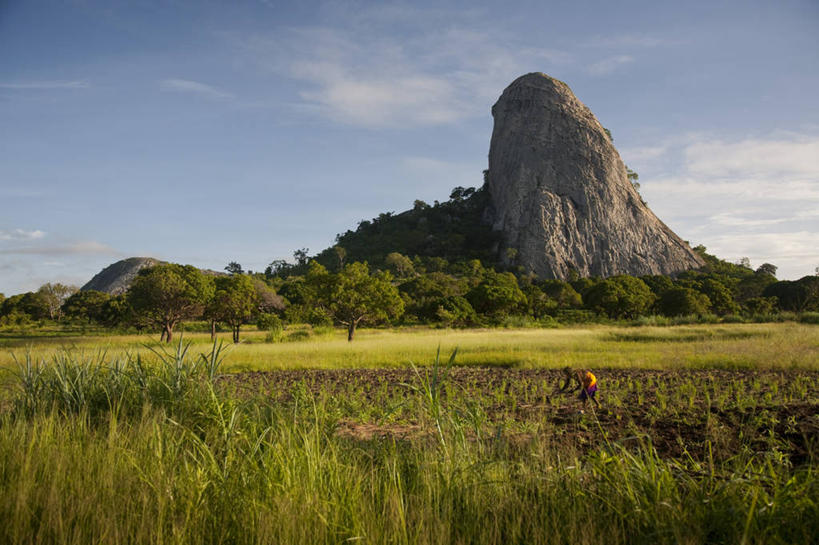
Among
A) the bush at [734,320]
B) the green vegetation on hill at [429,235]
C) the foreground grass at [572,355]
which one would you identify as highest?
the green vegetation on hill at [429,235]

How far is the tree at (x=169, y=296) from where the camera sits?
30.5 meters

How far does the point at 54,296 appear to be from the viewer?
58.6 meters

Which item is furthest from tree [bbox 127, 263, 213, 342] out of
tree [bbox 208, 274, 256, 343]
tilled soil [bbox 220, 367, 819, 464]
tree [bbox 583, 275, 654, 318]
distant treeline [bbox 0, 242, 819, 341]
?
tree [bbox 583, 275, 654, 318]

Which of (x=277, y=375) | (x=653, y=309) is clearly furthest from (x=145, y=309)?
(x=653, y=309)

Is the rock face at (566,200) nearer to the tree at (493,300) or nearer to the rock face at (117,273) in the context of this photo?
the tree at (493,300)

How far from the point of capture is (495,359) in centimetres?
1789

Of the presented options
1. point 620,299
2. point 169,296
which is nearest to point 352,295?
point 169,296

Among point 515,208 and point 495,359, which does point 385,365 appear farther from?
point 515,208

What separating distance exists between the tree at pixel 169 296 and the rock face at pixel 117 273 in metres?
108

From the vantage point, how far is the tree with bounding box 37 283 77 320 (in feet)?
188

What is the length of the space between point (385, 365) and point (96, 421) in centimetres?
1237

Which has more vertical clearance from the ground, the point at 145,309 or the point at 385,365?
the point at 145,309

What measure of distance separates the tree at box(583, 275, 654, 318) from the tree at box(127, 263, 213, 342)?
45426mm

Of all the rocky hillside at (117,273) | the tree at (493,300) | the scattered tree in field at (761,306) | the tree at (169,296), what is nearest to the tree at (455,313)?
the tree at (493,300)
